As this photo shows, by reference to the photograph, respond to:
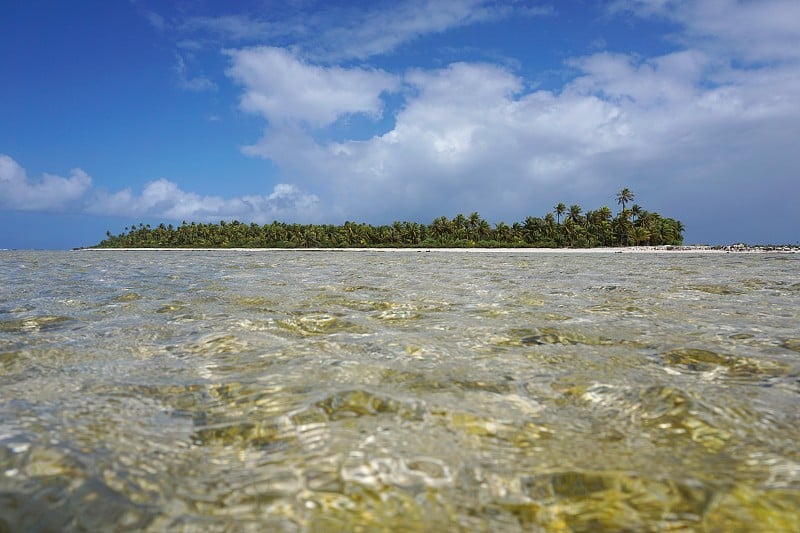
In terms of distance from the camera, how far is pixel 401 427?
4.14 meters

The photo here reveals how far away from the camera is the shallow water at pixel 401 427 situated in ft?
9.67

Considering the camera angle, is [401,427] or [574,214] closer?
[401,427]

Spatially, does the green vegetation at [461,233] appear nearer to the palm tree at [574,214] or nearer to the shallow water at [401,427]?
the palm tree at [574,214]

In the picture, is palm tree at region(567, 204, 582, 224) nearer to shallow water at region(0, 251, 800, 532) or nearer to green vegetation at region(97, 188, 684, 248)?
green vegetation at region(97, 188, 684, 248)

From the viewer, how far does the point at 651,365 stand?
20.4 feet

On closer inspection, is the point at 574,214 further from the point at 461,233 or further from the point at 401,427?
the point at 401,427

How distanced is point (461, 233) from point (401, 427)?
427ft

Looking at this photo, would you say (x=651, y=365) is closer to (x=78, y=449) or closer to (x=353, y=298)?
(x=78, y=449)

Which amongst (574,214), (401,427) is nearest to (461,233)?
(574,214)

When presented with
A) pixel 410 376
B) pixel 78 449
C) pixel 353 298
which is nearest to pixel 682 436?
pixel 410 376

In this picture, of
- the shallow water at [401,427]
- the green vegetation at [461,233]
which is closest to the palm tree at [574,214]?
the green vegetation at [461,233]

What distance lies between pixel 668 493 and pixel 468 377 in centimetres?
278

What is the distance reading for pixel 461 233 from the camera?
133 metres

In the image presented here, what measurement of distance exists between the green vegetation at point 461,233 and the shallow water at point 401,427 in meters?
113
